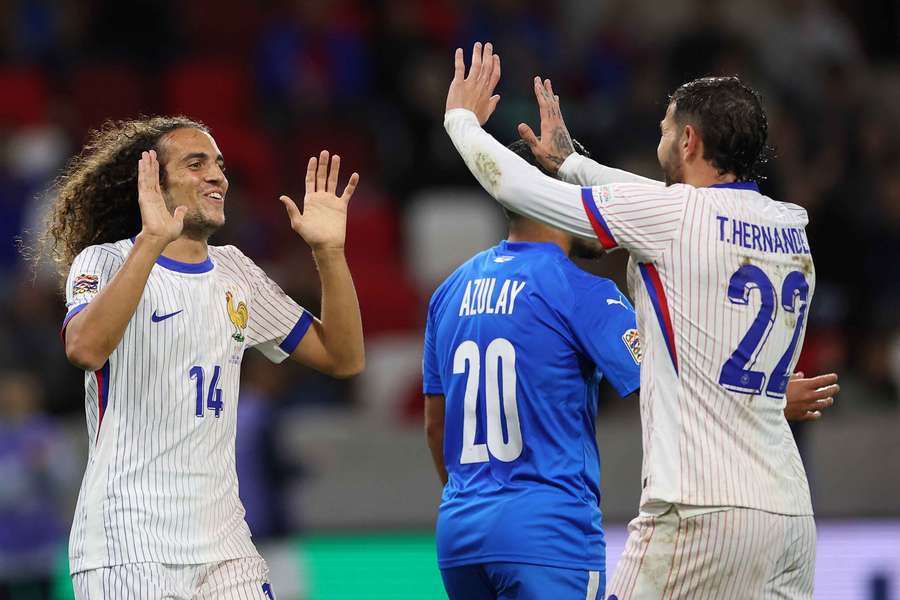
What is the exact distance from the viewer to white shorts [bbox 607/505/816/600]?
14.4ft

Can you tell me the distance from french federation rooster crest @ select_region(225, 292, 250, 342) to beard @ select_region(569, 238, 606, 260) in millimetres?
1212

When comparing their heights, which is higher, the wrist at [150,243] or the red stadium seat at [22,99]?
the red stadium seat at [22,99]

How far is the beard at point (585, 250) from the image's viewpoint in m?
5.38

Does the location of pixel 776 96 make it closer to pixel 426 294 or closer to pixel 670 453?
pixel 426 294

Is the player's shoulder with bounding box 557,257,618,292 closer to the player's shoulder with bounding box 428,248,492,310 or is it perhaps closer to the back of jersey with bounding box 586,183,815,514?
the player's shoulder with bounding box 428,248,492,310

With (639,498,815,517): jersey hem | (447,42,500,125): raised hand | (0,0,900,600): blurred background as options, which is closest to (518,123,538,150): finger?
(447,42,500,125): raised hand

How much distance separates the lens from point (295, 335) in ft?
17.8

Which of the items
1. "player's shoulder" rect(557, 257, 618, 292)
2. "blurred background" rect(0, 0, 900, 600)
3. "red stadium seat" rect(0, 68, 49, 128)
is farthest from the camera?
"red stadium seat" rect(0, 68, 49, 128)

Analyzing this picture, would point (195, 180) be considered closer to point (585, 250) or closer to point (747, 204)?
point (585, 250)

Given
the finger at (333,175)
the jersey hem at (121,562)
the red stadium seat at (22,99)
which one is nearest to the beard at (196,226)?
the finger at (333,175)

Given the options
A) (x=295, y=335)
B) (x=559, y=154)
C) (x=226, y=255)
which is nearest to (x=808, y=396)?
(x=559, y=154)

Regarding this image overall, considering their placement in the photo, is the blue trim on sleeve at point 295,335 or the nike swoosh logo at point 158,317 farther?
the blue trim on sleeve at point 295,335

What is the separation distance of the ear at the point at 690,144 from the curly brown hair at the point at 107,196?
175 cm

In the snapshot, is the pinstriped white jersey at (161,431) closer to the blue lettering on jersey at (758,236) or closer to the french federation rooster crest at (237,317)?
the french federation rooster crest at (237,317)
